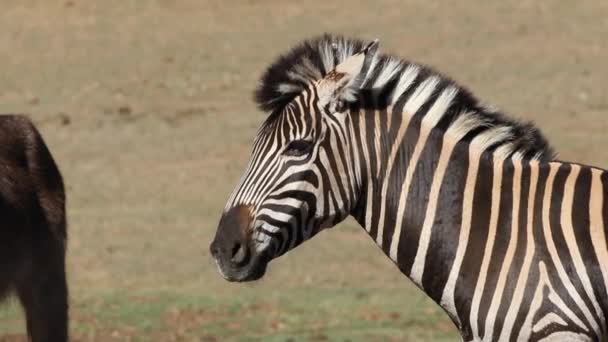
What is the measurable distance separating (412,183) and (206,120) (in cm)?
1828

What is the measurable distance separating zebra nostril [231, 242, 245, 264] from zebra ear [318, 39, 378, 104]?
0.63 metres

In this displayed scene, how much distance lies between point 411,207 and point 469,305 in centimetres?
44

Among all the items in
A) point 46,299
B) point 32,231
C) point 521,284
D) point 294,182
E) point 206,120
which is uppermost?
point 294,182

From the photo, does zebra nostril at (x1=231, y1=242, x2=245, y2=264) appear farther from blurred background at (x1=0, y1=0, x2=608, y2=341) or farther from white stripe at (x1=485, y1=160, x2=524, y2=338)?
blurred background at (x1=0, y1=0, x2=608, y2=341)

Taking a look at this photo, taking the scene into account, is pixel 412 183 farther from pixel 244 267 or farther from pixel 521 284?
pixel 244 267

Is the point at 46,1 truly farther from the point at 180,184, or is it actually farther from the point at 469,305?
the point at 469,305

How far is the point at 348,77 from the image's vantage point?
549 centimetres

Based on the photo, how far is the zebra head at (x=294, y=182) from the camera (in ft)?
18.3

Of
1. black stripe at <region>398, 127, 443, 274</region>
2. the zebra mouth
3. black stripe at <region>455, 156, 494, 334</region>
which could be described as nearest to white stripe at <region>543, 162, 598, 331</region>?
black stripe at <region>455, 156, 494, 334</region>

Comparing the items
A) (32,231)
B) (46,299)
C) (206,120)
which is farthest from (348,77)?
(206,120)

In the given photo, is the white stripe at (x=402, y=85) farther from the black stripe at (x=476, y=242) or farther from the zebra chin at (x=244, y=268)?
the zebra chin at (x=244, y=268)

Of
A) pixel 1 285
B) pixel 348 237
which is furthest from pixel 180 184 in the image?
pixel 1 285

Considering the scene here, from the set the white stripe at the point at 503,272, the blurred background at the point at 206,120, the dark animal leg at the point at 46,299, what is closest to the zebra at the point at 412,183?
the white stripe at the point at 503,272

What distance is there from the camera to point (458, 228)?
5.59 meters
